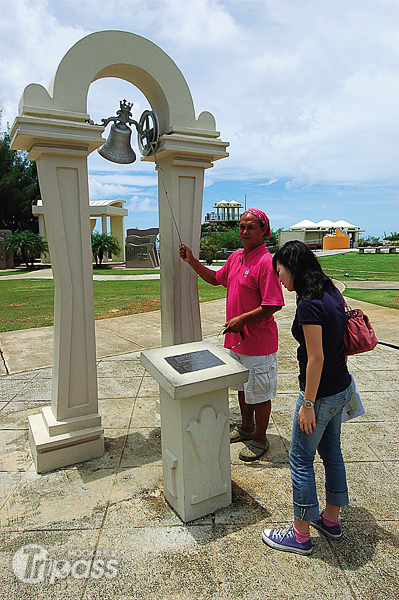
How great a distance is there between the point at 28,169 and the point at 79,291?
141ft

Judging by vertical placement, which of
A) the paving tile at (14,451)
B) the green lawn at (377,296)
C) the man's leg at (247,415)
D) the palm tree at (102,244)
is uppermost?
the palm tree at (102,244)

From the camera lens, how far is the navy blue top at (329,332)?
2121 mm

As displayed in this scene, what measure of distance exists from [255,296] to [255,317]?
203mm

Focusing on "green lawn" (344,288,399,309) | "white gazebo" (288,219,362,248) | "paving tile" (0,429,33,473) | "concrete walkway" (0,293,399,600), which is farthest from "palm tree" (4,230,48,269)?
"white gazebo" (288,219,362,248)

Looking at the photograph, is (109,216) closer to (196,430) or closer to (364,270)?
(364,270)

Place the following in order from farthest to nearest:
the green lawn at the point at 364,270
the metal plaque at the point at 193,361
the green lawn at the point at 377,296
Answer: the green lawn at the point at 364,270
the green lawn at the point at 377,296
the metal plaque at the point at 193,361

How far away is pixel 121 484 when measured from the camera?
3.02 m

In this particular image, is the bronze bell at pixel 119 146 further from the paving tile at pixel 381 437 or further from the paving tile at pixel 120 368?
the paving tile at pixel 381 437

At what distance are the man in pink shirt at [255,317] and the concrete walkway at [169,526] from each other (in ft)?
1.38

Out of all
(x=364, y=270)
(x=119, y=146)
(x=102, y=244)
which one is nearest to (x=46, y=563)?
(x=119, y=146)

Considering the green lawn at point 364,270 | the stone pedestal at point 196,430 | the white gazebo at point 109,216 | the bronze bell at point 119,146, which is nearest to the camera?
the stone pedestal at point 196,430

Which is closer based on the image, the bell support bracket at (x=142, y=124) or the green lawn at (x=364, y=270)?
the bell support bracket at (x=142, y=124)

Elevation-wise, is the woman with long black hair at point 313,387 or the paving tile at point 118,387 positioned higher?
the woman with long black hair at point 313,387

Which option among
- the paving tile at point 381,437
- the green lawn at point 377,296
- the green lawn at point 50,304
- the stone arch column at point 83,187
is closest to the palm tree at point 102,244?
the green lawn at point 50,304
